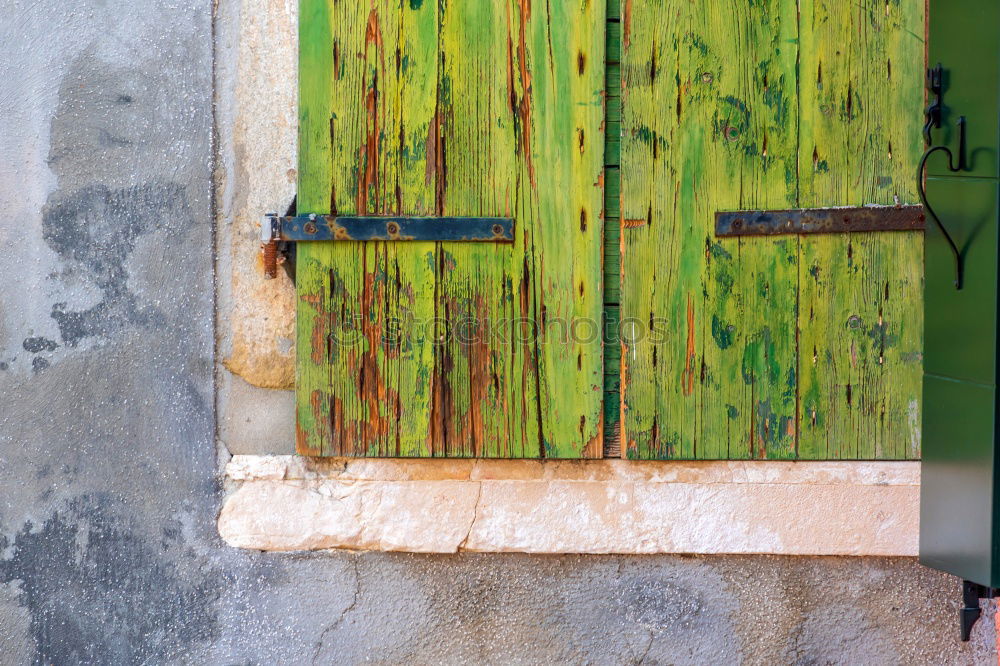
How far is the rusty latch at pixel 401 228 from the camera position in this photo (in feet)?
6.37

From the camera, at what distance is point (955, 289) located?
69.2 inches

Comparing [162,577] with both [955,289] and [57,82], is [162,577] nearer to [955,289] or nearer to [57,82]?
[57,82]

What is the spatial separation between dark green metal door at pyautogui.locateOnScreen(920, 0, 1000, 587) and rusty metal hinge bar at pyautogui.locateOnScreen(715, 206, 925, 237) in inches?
4.0

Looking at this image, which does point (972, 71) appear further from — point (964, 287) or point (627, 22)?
point (627, 22)

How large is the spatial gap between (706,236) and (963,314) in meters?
0.59

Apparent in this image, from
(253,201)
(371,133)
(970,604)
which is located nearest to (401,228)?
(371,133)

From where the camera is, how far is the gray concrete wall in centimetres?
199

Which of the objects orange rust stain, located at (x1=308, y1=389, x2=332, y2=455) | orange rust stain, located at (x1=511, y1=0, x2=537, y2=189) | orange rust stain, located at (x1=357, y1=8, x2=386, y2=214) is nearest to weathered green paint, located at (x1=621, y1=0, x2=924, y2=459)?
orange rust stain, located at (x1=511, y1=0, x2=537, y2=189)

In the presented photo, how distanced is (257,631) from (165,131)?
4.31 feet

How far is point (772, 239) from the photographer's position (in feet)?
6.39

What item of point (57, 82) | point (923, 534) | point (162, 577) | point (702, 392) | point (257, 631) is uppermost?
point (57, 82)

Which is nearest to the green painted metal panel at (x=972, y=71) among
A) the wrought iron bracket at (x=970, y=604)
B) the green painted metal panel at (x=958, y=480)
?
the green painted metal panel at (x=958, y=480)

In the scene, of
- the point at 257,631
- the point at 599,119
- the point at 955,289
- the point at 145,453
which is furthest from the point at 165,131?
the point at 955,289

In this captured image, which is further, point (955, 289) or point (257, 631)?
point (257, 631)
